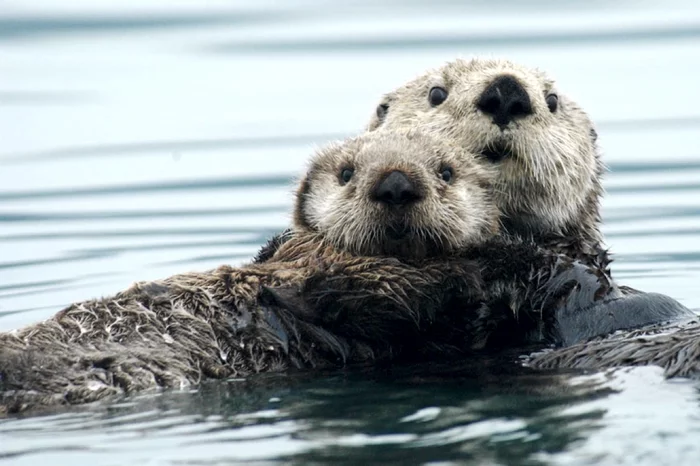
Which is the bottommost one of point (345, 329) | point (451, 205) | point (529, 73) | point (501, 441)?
point (501, 441)

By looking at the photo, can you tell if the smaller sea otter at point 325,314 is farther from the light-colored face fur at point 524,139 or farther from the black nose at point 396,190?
the light-colored face fur at point 524,139

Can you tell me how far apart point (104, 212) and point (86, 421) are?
691 cm

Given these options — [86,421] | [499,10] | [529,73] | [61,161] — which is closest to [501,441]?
[86,421]

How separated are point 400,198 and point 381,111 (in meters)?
1.53

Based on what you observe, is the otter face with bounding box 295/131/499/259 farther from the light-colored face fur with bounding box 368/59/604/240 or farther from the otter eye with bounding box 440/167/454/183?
the light-colored face fur with bounding box 368/59/604/240

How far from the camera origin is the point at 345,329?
6.34 meters

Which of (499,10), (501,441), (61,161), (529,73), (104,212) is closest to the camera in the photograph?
(501,441)

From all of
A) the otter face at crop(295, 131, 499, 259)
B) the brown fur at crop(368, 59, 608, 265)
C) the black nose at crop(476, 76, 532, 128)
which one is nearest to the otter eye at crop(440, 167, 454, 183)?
the otter face at crop(295, 131, 499, 259)

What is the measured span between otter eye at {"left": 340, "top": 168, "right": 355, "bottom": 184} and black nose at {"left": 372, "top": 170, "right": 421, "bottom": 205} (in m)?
0.46

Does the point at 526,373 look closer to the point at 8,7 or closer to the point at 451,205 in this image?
the point at 451,205

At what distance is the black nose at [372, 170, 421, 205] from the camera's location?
6.21 metres

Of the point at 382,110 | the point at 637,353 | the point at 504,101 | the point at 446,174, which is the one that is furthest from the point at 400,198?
the point at 382,110

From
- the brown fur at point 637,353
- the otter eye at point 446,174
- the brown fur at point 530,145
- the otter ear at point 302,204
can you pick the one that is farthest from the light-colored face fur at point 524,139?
the brown fur at point 637,353

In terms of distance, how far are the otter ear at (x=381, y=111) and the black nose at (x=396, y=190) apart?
1.45m
